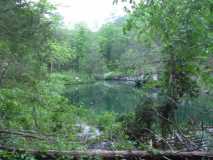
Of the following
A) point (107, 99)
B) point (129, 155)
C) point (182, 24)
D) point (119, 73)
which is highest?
point (182, 24)

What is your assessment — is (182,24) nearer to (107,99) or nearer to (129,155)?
(129,155)

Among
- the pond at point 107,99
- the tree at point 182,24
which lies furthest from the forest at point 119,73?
the pond at point 107,99

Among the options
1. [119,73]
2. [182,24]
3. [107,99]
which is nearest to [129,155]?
[119,73]

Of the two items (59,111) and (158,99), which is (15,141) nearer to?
(59,111)

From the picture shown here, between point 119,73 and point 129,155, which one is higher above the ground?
point 119,73

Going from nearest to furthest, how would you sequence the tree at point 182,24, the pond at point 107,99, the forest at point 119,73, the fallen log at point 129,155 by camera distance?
the tree at point 182,24
the forest at point 119,73
the fallen log at point 129,155
the pond at point 107,99

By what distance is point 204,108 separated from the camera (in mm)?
10250

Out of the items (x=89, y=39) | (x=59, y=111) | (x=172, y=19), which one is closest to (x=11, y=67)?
(x=59, y=111)

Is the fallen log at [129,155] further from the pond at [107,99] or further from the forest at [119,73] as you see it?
the pond at [107,99]

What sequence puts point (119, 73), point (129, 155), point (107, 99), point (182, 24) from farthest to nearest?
1. point (107, 99)
2. point (119, 73)
3. point (129, 155)
4. point (182, 24)

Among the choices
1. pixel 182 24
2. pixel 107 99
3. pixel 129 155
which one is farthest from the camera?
pixel 107 99

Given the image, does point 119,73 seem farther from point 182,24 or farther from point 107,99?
point 107,99

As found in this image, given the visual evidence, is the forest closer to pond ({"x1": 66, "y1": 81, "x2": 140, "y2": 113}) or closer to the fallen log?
the fallen log

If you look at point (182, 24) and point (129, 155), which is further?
point (129, 155)
